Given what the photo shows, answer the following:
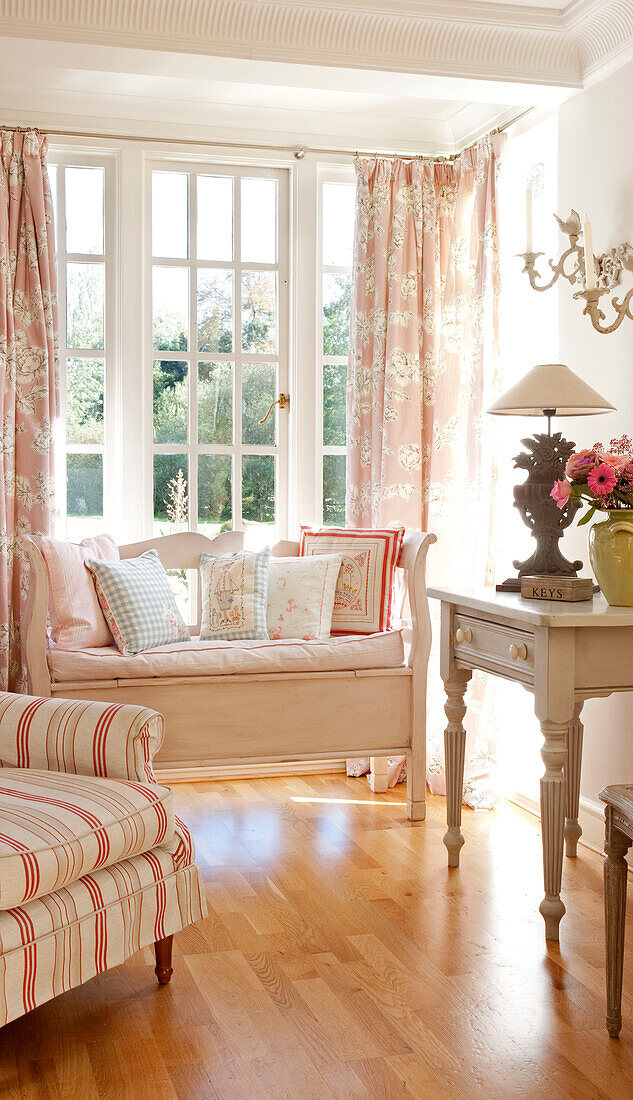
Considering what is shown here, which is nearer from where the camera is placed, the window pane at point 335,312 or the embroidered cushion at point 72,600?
the embroidered cushion at point 72,600

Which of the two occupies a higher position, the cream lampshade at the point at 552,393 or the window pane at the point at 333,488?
the cream lampshade at the point at 552,393

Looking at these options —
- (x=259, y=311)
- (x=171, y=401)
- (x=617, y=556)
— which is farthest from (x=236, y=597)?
(x=617, y=556)

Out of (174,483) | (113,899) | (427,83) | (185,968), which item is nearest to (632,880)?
(185,968)

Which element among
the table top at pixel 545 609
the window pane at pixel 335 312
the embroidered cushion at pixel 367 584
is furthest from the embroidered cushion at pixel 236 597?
the window pane at pixel 335 312

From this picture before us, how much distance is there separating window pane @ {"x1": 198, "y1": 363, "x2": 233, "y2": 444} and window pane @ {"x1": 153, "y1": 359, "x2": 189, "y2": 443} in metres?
0.06

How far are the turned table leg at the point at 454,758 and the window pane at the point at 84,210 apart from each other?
7.09 ft

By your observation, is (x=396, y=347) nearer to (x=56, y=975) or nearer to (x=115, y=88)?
(x=115, y=88)

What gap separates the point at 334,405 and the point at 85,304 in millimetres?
1045

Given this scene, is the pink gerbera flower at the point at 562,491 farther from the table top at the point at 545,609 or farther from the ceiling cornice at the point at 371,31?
the ceiling cornice at the point at 371,31

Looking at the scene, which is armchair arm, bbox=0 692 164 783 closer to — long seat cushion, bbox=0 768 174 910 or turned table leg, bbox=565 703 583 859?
long seat cushion, bbox=0 768 174 910

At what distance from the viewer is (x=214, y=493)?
4.21m

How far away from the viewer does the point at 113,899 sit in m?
2.18

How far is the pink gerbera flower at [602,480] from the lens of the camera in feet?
8.51

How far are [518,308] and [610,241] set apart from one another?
80cm
